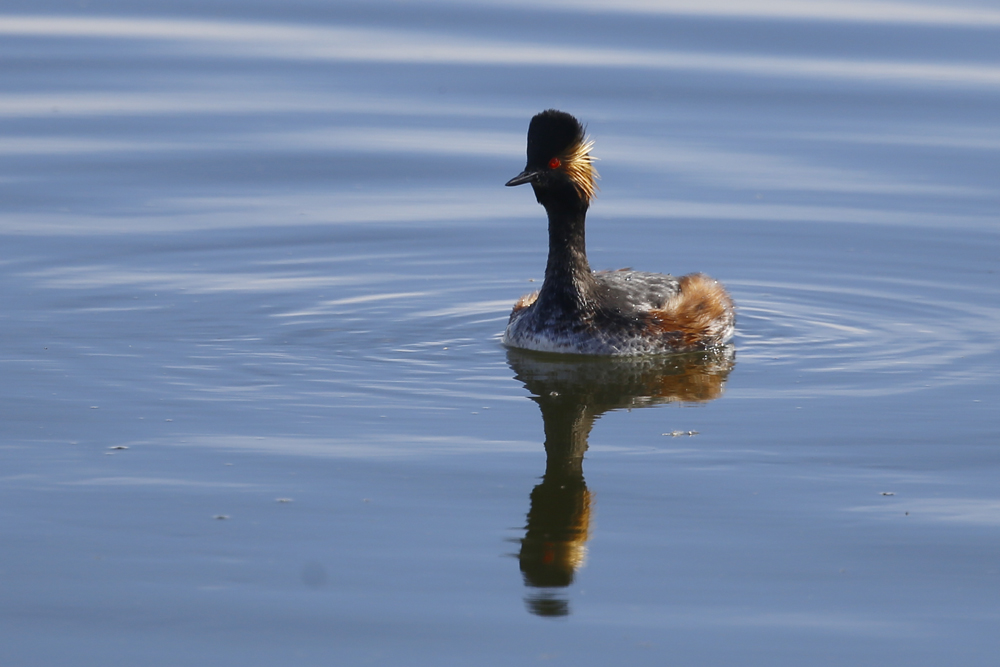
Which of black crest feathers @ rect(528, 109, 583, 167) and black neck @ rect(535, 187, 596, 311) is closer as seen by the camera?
black crest feathers @ rect(528, 109, 583, 167)

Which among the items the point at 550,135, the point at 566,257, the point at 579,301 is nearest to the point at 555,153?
the point at 550,135

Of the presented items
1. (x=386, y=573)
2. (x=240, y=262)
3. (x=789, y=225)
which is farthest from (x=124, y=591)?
(x=789, y=225)

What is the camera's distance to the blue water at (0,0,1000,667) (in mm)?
7168

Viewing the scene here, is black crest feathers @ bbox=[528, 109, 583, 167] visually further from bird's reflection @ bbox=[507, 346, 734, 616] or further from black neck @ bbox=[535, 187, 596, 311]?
bird's reflection @ bbox=[507, 346, 734, 616]

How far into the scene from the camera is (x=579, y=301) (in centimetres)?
1206

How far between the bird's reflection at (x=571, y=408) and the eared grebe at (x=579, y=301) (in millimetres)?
136

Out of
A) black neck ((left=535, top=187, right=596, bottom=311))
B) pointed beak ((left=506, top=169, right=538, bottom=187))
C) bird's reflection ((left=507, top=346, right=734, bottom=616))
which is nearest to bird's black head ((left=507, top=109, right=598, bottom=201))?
pointed beak ((left=506, top=169, right=538, bottom=187))

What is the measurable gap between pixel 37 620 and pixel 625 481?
3315 millimetres

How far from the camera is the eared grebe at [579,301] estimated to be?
11688 millimetres

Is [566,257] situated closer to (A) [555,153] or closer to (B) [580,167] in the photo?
(B) [580,167]

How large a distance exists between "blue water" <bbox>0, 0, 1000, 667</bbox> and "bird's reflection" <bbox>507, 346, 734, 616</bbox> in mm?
38

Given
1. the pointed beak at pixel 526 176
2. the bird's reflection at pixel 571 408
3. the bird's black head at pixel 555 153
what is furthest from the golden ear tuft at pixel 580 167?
the bird's reflection at pixel 571 408

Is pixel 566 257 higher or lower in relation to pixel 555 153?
lower

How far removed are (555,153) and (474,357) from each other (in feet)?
5.41
